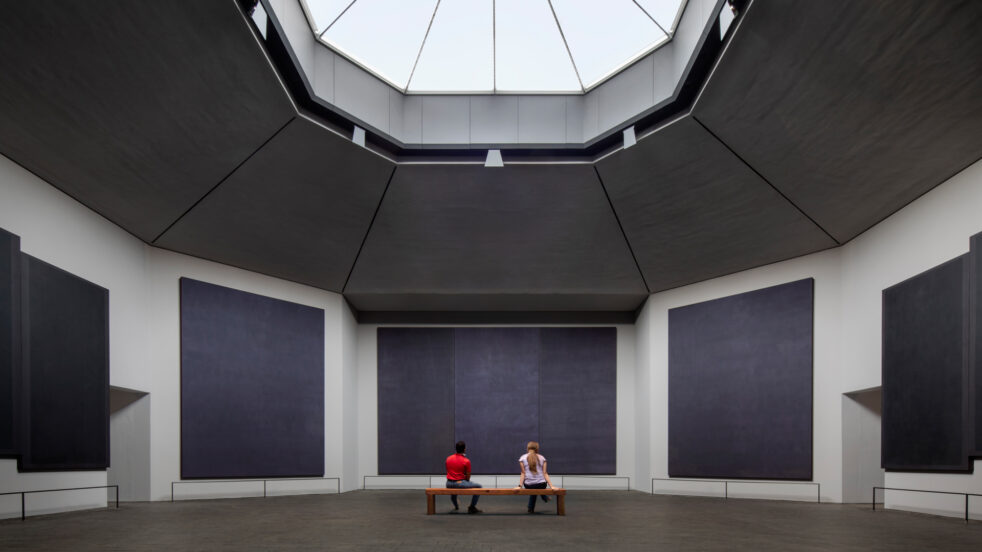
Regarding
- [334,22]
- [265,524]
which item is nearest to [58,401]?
[265,524]

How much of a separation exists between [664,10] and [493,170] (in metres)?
5.15

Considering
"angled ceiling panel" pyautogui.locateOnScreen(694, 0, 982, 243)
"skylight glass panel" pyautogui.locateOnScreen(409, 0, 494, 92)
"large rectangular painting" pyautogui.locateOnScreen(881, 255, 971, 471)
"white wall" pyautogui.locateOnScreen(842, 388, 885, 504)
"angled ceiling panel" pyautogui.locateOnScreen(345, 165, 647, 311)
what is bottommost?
"white wall" pyautogui.locateOnScreen(842, 388, 885, 504)

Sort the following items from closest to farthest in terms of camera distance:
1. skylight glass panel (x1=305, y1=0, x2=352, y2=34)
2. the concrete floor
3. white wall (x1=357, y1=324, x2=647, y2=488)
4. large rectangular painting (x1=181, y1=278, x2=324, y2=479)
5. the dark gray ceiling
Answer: the concrete floor
the dark gray ceiling
skylight glass panel (x1=305, y1=0, x2=352, y2=34)
large rectangular painting (x1=181, y1=278, x2=324, y2=479)
white wall (x1=357, y1=324, x2=647, y2=488)

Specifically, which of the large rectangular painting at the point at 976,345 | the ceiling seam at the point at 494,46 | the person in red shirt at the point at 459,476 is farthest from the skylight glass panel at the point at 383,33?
the large rectangular painting at the point at 976,345

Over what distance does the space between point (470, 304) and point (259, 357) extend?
6527 mm

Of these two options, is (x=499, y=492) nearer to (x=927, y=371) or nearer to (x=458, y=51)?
(x=927, y=371)

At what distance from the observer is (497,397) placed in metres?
23.8

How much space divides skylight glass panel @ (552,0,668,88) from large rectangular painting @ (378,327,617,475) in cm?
944

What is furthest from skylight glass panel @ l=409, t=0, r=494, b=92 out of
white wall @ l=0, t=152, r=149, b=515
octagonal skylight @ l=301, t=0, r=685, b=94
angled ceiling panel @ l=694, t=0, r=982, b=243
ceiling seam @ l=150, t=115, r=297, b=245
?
white wall @ l=0, t=152, r=149, b=515

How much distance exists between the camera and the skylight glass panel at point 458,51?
1695cm

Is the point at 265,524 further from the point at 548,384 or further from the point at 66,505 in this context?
the point at 548,384

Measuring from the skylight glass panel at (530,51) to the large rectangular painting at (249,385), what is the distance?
8549 millimetres

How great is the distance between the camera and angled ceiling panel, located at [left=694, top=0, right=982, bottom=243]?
10.3 metres

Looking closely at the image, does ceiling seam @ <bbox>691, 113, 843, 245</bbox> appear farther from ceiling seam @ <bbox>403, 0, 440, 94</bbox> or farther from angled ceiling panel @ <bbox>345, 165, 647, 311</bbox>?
ceiling seam @ <bbox>403, 0, 440, 94</bbox>
